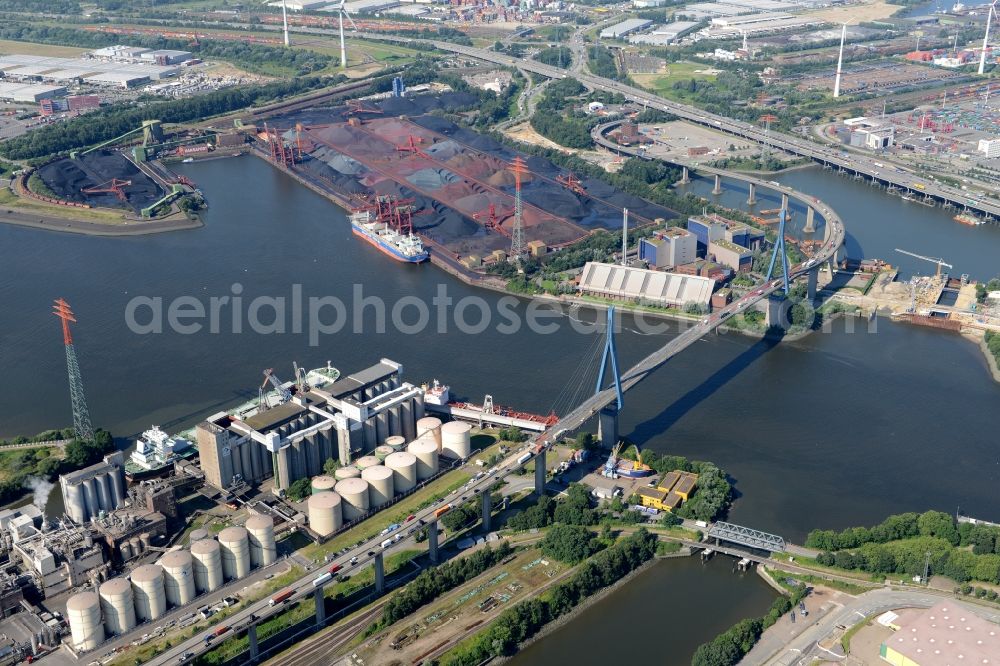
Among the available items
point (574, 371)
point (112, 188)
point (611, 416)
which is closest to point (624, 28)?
point (112, 188)

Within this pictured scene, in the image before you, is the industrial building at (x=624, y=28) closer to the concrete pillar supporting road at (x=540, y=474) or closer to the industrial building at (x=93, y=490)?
the concrete pillar supporting road at (x=540, y=474)

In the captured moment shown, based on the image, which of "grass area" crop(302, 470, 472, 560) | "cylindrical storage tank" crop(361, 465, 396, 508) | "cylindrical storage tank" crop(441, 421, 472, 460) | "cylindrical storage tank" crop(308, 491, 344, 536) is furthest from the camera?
"cylindrical storage tank" crop(441, 421, 472, 460)

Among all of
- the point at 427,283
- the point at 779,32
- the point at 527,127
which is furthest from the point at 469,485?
the point at 779,32

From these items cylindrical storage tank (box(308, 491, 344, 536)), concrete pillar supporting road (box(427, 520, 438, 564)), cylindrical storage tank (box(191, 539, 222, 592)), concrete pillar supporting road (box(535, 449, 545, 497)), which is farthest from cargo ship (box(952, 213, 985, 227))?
cylindrical storage tank (box(191, 539, 222, 592))

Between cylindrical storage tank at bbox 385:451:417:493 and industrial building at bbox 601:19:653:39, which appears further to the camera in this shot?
Result: industrial building at bbox 601:19:653:39

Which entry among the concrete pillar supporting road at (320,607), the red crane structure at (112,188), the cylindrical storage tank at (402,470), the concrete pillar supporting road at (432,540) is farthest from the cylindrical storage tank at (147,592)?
the red crane structure at (112,188)

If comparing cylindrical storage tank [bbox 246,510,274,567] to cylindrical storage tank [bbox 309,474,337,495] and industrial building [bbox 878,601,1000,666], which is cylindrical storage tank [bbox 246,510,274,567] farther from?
industrial building [bbox 878,601,1000,666]
